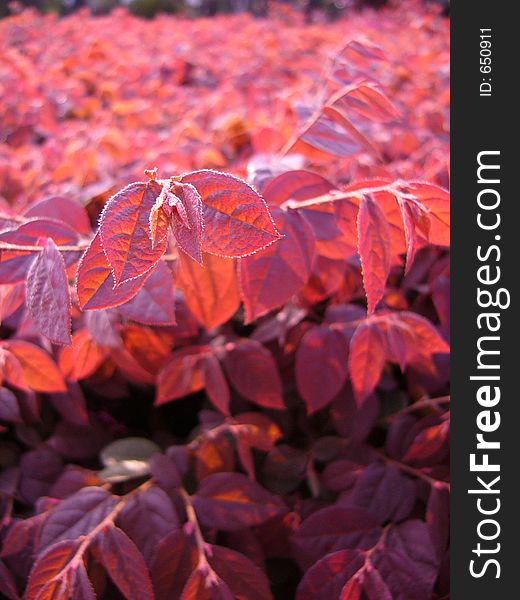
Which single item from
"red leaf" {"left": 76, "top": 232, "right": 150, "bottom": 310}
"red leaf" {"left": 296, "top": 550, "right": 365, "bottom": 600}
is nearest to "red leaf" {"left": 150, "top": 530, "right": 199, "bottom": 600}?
"red leaf" {"left": 296, "top": 550, "right": 365, "bottom": 600}

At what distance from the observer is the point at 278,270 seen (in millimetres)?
828

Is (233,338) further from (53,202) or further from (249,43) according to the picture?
(249,43)

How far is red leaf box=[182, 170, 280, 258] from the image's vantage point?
23.6 inches

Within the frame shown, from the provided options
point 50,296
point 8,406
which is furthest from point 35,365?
point 50,296

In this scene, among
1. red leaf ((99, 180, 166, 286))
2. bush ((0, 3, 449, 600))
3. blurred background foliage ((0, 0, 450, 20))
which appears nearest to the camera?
red leaf ((99, 180, 166, 286))

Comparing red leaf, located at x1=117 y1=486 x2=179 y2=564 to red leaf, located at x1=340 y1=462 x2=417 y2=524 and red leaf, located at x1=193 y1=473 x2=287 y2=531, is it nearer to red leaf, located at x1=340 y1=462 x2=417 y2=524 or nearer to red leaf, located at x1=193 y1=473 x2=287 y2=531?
red leaf, located at x1=193 y1=473 x2=287 y2=531

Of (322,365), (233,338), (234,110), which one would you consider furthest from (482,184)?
(234,110)

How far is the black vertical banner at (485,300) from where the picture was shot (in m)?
0.82

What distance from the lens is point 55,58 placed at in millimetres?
3260

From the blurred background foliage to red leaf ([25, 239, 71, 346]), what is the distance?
9144 millimetres

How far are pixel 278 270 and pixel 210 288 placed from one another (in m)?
0.12

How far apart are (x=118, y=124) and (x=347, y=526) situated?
1.67 m

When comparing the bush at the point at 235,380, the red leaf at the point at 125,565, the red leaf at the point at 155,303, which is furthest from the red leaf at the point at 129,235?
the red leaf at the point at 125,565

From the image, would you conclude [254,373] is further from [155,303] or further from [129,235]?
[129,235]
